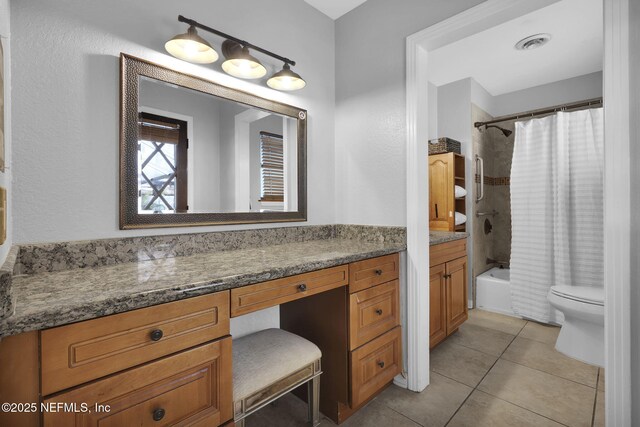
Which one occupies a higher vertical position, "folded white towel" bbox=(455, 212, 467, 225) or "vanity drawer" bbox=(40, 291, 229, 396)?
"folded white towel" bbox=(455, 212, 467, 225)

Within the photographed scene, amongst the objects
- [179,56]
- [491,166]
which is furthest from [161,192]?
[491,166]

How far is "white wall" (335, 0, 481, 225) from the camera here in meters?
1.83

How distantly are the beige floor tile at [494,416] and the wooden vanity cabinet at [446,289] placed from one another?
487mm

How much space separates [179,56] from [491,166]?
383 cm

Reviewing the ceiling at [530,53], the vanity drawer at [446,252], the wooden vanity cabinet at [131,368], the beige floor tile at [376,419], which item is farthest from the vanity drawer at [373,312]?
the ceiling at [530,53]

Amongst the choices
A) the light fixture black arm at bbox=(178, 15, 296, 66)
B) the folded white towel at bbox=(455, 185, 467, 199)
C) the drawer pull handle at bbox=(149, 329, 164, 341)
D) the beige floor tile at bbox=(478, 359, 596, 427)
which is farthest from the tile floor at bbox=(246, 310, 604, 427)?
the light fixture black arm at bbox=(178, 15, 296, 66)

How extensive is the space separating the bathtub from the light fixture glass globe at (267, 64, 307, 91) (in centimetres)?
287

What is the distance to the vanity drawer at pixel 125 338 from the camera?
70 cm

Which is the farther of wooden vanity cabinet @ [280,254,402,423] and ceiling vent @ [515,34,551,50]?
ceiling vent @ [515,34,551,50]

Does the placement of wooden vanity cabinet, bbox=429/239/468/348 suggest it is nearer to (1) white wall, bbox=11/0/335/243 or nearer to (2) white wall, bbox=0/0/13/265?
(1) white wall, bbox=11/0/335/243

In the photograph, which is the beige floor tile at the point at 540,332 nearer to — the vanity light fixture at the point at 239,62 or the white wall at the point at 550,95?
the white wall at the point at 550,95

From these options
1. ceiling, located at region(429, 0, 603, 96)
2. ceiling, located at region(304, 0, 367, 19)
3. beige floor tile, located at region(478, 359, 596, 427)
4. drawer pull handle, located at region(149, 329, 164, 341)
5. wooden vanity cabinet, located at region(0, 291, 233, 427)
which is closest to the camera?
wooden vanity cabinet, located at region(0, 291, 233, 427)

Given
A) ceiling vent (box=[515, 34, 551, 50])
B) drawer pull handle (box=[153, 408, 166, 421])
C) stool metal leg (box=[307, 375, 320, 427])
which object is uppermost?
ceiling vent (box=[515, 34, 551, 50])

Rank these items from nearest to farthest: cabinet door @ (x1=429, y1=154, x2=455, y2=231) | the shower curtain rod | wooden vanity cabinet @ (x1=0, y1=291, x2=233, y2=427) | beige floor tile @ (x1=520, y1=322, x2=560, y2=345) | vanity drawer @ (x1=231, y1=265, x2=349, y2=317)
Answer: wooden vanity cabinet @ (x1=0, y1=291, x2=233, y2=427) < vanity drawer @ (x1=231, y1=265, x2=349, y2=317) < beige floor tile @ (x1=520, y1=322, x2=560, y2=345) < the shower curtain rod < cabinet door @ (x1=429, y1=154, x2=455, y2=231)
